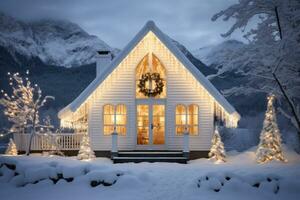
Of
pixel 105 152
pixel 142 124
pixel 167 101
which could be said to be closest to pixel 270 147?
pixel 167 101

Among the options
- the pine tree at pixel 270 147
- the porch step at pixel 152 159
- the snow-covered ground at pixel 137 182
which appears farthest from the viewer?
the porch step at pixel 152 159

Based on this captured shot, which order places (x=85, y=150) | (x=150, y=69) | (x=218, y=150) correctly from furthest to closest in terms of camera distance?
1. (x=150, y=69)
2. (x=85, y=150)
3. (x=218, y=150)

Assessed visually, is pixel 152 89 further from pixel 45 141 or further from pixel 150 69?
pixel 45 141

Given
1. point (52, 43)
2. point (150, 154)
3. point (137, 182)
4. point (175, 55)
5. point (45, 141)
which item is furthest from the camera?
point (52, 43)

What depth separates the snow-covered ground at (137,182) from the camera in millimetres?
13672

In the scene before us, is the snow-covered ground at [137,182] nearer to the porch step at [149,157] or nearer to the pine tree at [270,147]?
the pine tree at [270,147]

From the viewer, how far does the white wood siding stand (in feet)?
69.1

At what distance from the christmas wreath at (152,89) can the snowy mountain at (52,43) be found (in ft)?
264

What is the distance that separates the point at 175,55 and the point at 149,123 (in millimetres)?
3619

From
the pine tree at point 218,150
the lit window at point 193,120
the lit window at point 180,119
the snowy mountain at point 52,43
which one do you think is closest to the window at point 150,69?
the lit window at point 180,119

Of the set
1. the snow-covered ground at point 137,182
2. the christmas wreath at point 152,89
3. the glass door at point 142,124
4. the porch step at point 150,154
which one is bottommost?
the snow-covered ground at point 137,182

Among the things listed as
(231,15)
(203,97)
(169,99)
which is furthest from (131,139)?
(231,15)

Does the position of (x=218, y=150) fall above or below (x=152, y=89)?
below

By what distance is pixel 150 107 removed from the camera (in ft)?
69.6
